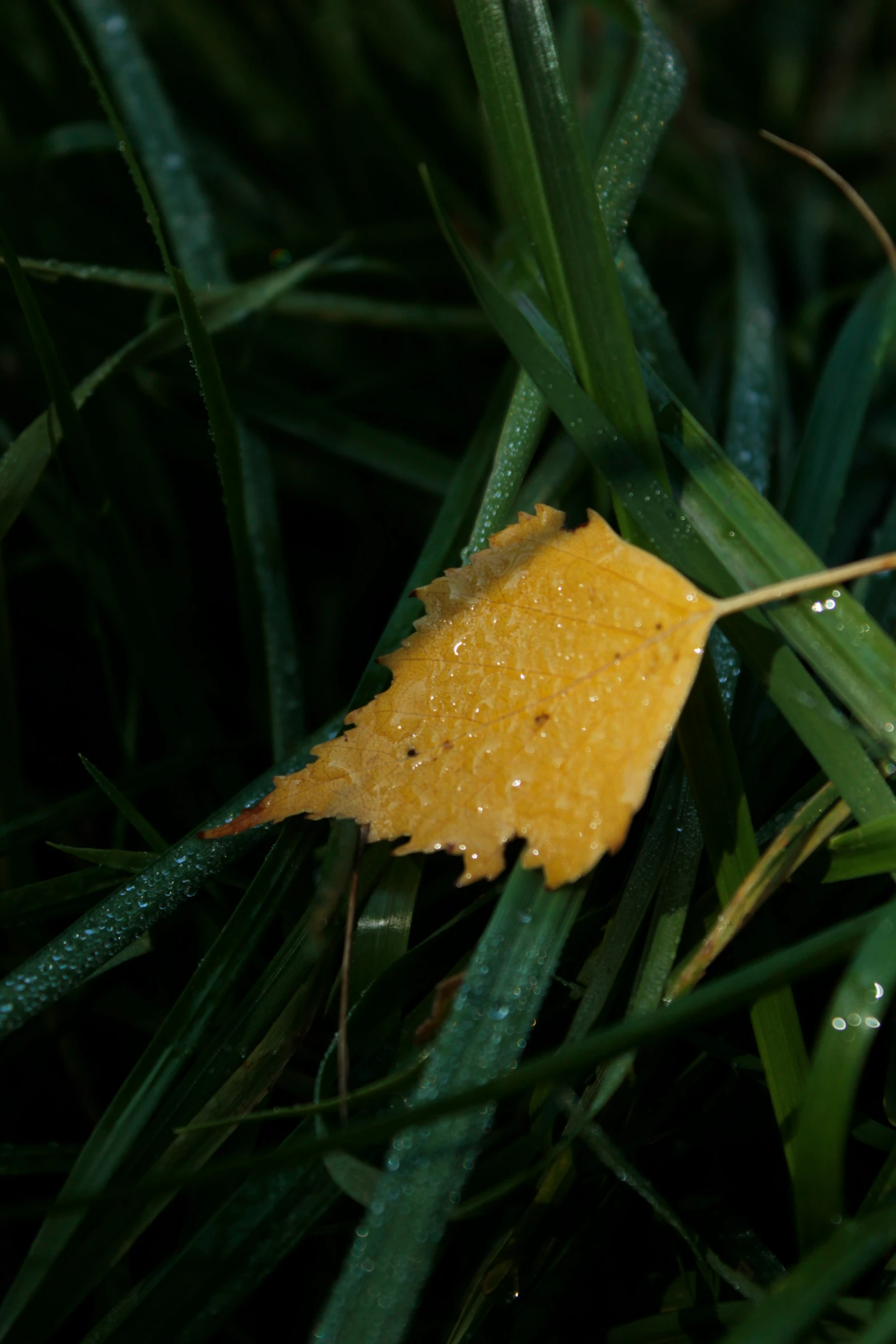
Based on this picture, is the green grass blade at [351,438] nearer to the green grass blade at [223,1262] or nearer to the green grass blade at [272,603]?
the green grass blade at [272,603]

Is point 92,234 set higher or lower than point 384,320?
higher

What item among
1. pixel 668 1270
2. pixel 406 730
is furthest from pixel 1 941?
pixel 668 1270

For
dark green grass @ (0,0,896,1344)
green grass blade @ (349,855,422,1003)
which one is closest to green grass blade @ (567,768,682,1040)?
dark green grass @ (0,0,896,1344)

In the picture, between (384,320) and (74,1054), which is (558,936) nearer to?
(74,1054)

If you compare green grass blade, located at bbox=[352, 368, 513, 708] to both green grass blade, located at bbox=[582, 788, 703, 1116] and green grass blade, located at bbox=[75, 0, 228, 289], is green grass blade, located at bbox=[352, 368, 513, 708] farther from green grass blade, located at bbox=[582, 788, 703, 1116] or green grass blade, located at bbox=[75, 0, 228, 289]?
green grass blade, located at bbox=[75, 0, 228, 289]

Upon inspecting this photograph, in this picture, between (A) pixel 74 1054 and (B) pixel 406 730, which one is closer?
(B) pixel 406 730

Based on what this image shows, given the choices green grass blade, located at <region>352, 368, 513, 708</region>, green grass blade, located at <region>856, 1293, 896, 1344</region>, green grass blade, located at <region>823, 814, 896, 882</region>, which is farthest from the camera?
green grass blade, located at <region>352, 368, 513, 708</region>

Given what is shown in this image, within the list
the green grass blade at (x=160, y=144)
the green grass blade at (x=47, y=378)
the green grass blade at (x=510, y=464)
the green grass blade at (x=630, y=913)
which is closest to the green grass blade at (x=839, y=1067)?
the green grass blade at (x=630, y=913)

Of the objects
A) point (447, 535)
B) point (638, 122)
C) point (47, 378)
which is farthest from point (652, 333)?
point (47, 378)
